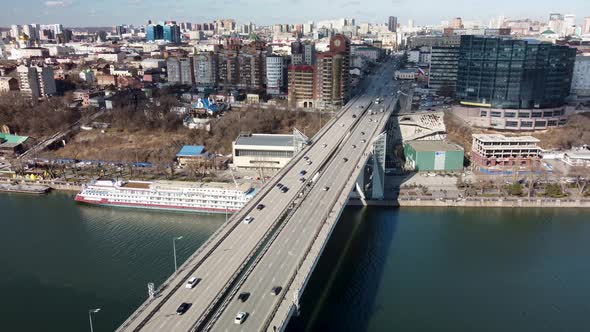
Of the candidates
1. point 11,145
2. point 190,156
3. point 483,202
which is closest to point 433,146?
point 483,202

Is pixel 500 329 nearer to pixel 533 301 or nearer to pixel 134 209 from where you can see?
pixel 533 301

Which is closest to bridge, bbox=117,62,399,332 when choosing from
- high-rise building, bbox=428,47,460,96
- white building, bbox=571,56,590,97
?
high-rise building, bbox=428,47,460,96

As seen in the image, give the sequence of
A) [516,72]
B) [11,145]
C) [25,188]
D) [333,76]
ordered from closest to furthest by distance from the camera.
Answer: [25,188] < [11,145] < [516,72] < [333,76]

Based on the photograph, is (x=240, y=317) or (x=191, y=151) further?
(x=191, y=151)

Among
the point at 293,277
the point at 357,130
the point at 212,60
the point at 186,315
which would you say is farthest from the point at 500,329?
the point at 212,60

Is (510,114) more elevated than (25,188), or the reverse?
(510,114)

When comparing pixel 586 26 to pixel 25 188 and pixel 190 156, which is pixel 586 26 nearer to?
pixel 190 156

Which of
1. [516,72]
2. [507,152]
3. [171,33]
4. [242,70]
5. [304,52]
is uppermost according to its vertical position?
[171,33]
